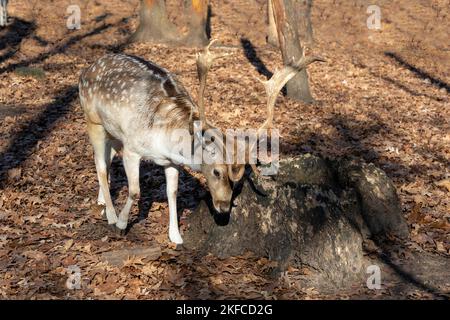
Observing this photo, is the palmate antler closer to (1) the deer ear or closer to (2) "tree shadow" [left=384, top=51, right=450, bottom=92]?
(1) the deer ear

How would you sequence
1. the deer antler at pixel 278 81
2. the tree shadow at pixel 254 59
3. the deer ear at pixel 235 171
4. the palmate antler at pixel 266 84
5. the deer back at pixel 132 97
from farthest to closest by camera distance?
the tree shadow at pixel 254 59 < the deer back at pixel 132 97 < the deer antler at pixel 278 81 < the palmate antler at pixel 266 84 < the deer ear at pixel 235 171

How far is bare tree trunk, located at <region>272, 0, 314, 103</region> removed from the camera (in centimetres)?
1495

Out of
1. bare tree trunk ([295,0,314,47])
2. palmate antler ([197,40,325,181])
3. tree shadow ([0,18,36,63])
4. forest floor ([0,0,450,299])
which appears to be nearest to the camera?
palmate antler ([197,40,325,181])

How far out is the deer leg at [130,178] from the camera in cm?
789

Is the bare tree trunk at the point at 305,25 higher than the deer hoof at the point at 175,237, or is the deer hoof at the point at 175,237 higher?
the bare tree trunk at the point at 305,25

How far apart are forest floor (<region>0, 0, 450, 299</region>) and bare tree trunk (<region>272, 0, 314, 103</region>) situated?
436 mm

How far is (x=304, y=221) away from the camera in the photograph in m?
7.32

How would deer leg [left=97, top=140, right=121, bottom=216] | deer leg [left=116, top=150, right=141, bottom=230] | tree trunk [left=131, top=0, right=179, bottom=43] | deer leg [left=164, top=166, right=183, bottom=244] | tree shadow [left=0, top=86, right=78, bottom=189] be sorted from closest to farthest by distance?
deer leg [left=116, top=150, right=141, bottom=230] → deer leg [left=164, top=166, right=183, bottom=244] → deer leg [left=97, top=140, right=121, bottom=216] → tree shadow [left=0, top=86, right=78, bottom=189] → tree trunk [left=131, top=0, right=179, bottom=43]

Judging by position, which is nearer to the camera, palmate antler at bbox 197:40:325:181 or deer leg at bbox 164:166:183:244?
palmate antler at bbox 197:40:325:181

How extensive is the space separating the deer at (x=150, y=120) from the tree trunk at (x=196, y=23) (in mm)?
11424

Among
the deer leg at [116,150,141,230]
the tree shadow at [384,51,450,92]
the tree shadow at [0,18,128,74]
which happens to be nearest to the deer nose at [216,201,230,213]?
the deer leg at [116,150,141,230]

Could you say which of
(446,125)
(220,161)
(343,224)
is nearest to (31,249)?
(220,161)

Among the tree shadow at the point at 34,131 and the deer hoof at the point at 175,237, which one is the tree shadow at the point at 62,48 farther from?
the deer hoof at the point at 175,237

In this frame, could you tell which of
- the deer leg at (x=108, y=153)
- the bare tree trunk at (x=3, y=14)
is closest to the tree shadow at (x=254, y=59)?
the deer leg at (x=108, y=153)
